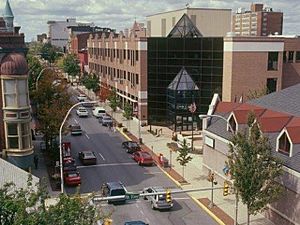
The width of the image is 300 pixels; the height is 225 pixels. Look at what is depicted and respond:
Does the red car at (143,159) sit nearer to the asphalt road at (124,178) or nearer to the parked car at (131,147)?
the asphalt road at (124,178)

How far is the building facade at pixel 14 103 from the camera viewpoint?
34125 mm

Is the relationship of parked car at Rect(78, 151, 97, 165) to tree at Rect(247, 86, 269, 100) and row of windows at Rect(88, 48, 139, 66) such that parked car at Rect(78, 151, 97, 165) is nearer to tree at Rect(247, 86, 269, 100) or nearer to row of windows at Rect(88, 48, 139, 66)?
tree at Rect(247, 86, 269, 100)

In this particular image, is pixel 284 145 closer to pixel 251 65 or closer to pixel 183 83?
pixel 251 65

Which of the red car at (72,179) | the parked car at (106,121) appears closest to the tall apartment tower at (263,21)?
the parked car at (106,121)

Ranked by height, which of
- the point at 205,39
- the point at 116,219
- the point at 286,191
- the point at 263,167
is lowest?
the point at 116,219

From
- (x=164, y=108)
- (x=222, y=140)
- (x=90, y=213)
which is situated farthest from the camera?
(x=164, y=108)

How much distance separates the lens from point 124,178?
39156mm

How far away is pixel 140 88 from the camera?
6506cm

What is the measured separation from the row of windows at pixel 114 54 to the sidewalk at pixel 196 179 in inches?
461

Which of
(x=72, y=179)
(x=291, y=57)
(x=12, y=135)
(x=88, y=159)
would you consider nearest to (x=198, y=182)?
(x=72, y=179)

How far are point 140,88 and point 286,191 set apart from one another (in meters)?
39.7

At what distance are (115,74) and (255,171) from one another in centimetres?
6021

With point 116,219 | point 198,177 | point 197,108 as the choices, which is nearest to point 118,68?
point 197,108

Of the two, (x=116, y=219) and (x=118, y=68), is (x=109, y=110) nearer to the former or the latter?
(x=118, y=68)
